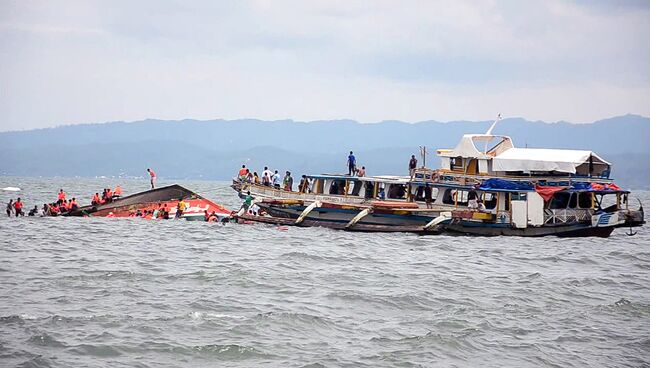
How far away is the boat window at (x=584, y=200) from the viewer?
146ft

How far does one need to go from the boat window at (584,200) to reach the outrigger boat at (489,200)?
48mm

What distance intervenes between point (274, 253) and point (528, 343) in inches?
642

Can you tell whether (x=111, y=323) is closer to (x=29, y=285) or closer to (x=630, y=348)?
(x=29, y=285)

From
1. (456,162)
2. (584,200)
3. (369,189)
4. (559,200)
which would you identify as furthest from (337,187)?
(584,200)

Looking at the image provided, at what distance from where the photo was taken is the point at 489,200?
4488cm

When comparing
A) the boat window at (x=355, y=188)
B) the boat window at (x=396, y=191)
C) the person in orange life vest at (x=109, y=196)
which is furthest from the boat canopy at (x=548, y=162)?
the person in orange life vest at (x=109, y=196)

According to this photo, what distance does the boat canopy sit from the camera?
44.2 meters

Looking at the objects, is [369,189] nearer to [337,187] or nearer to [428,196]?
[337,187]

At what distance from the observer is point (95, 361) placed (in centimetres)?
1869

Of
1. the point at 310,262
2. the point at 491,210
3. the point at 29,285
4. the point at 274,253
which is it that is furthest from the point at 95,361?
the point at 491,210

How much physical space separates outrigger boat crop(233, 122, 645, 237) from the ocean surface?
8.95 feet

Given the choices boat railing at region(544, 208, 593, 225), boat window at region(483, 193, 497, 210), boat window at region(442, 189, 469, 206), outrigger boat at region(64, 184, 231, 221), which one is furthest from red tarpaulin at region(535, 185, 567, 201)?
outrigger boat at region(64, 184, 231, 221)

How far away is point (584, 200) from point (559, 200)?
132cm

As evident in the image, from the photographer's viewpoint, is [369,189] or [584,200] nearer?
[584,200]
